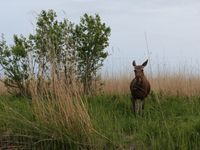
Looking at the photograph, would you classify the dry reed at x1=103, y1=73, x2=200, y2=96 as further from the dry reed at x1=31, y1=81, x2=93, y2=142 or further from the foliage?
the dry reed at x1=31, y1=81, x2=93, y2=142

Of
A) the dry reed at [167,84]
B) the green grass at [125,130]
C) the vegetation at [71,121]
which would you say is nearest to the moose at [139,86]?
the vegetation at [71,121]

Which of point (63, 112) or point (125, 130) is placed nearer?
point (63, 112)

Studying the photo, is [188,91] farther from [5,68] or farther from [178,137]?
[178,137]

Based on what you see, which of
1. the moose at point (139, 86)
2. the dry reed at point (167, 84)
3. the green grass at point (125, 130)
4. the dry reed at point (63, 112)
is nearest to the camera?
the green grass at point (125, 130)

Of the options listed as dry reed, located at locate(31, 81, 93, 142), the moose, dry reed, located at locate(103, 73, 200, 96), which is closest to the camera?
dry reed, located at locate(31, 81, 93, 142)

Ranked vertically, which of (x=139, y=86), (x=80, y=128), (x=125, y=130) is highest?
(x=139, y=86)

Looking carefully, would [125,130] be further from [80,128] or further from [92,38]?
[92,38]

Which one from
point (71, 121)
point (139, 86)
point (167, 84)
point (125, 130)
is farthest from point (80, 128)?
point (167, 84)

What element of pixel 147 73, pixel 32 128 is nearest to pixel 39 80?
pixel 32 128

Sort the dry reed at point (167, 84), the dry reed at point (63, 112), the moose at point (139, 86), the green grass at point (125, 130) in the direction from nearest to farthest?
the green grass at point (125, 130) → the dry reed at point (63, 112) → the moose at point (139, 86) → the dry reed at point (167, 84)

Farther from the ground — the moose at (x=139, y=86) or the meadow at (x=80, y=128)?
the moose at (x=139, y=86)

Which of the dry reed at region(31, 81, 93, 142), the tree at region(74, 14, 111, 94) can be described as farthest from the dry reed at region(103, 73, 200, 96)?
the dry reed at region(31, 81, 93, 142)

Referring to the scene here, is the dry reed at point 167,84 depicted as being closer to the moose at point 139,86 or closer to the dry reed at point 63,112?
the moose at point 139,86

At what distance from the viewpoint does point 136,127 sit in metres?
8.27
